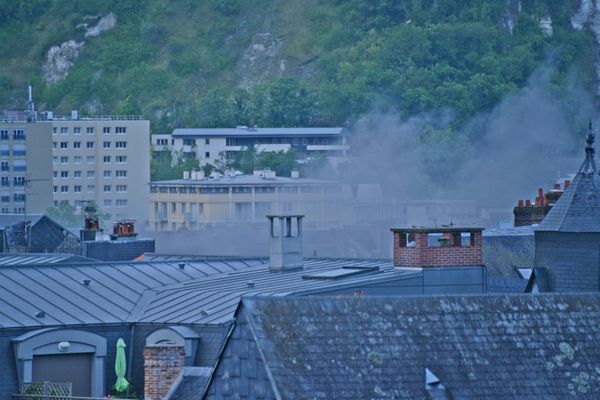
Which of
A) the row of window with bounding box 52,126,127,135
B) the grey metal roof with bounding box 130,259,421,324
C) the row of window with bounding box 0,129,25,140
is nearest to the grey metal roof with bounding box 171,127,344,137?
the row of window with bounding box 52,126,127,135

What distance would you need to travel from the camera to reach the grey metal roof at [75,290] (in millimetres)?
34969

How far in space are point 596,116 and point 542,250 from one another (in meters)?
146

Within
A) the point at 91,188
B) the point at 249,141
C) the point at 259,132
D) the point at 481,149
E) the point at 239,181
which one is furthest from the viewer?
the point at 259,132

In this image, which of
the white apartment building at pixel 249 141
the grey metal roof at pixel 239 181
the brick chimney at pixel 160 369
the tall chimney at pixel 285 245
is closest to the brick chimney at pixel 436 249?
the tall chimney at pixel 285 245

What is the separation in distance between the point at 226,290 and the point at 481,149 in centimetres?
11939

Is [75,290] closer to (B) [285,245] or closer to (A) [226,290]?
(A) [226,290]

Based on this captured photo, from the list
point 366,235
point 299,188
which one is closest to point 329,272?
point 366,235

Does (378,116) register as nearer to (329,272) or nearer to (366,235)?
(366,235)

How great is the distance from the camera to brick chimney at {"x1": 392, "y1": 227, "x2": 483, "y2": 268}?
37594 millimetres

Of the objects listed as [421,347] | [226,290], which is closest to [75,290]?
[226,290]

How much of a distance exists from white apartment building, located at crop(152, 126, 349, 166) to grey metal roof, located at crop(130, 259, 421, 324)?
139m

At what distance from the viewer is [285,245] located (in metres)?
39.2

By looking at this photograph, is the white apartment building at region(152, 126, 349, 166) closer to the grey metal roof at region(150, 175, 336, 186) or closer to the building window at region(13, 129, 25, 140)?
the building window at region(13, 129, 25, 140)

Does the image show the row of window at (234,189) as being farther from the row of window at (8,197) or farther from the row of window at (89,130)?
the row of window at (89,130)
